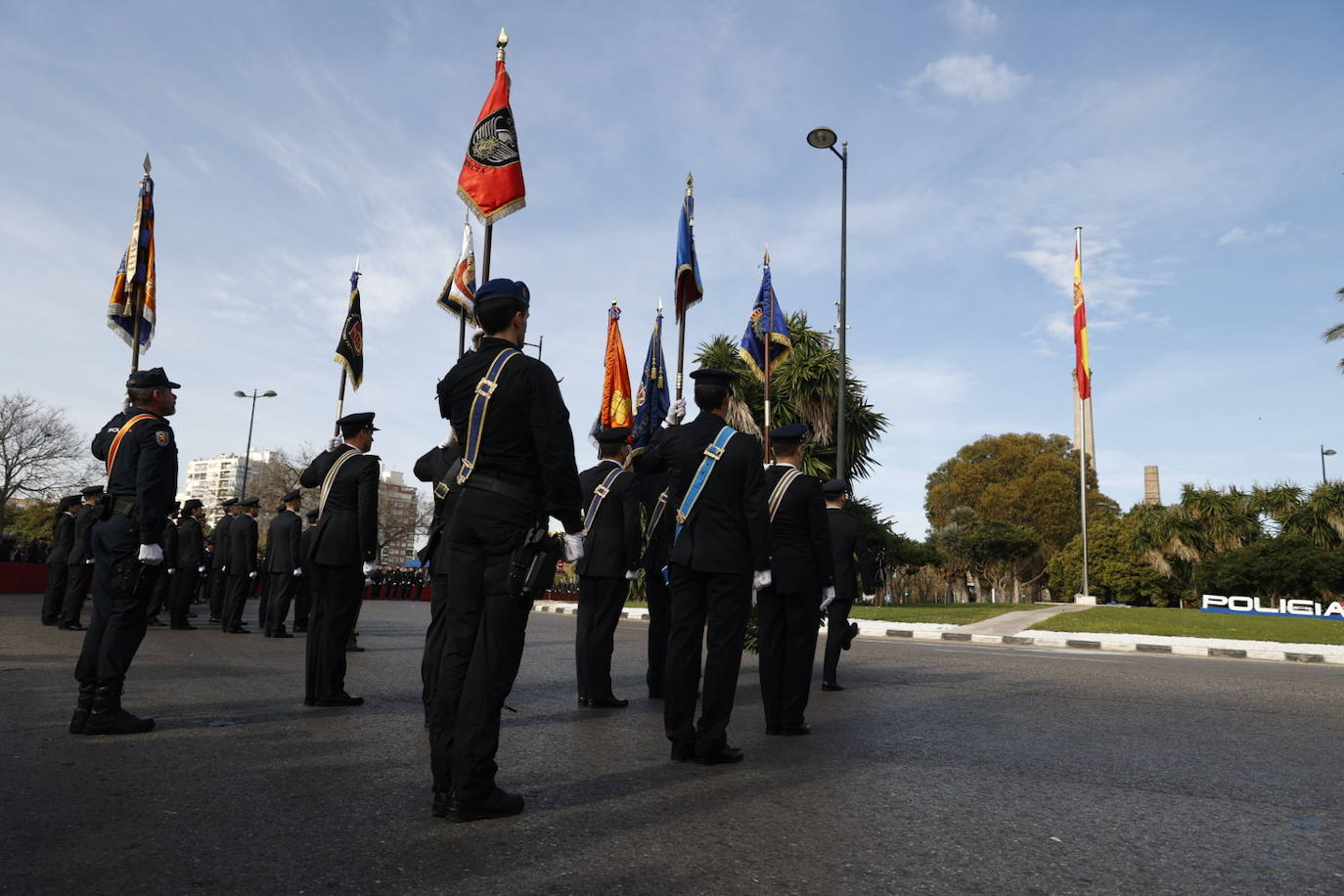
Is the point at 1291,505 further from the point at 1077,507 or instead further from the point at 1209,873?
the point at 1209,873

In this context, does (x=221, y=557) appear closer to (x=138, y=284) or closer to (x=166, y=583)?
(x=166, y=583)

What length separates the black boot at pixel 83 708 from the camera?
16.3 feet

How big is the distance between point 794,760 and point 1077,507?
54260 mm

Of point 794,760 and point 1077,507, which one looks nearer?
point 794,760

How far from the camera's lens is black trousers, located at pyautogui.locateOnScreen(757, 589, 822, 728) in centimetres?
579

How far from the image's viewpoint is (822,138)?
16.8 m

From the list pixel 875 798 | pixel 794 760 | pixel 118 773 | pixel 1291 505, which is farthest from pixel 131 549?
pixel 1291 505

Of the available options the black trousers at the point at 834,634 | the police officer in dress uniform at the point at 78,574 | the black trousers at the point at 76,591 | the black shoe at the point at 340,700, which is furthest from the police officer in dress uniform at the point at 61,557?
the black trousers at the point at 834,634

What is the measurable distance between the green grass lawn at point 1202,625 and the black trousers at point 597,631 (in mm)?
13621

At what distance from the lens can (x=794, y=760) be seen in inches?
191

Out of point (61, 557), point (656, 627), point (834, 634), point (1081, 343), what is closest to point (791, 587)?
point (656, 627)

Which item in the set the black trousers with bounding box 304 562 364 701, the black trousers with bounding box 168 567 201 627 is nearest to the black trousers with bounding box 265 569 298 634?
the black trousers with bounding box 168 567 201 627

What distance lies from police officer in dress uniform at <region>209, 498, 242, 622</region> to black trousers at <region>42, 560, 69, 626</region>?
2.05m

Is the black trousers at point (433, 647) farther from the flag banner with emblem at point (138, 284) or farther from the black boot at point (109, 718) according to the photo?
the flag banner with emblem at point (138, 284)
